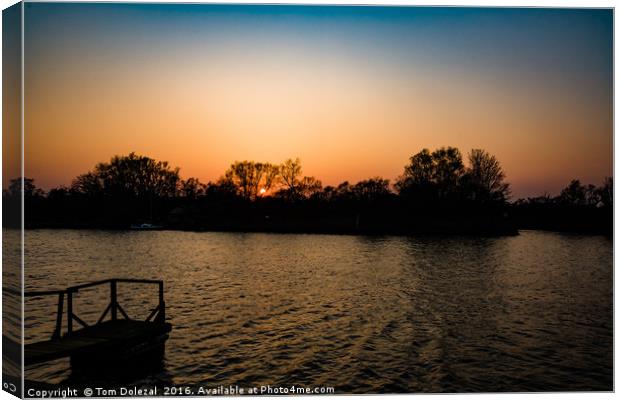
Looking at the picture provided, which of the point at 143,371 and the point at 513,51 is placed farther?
the point at 513,51

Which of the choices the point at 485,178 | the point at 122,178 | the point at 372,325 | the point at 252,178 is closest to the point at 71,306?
the point at 372,325

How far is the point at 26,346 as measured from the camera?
8.56 metres

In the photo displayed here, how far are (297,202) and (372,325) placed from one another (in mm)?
77612

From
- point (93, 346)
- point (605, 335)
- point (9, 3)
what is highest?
point (9, 3)

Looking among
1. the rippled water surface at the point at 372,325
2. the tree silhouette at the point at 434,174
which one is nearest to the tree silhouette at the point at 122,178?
the tree silhouette at the point at 434,174

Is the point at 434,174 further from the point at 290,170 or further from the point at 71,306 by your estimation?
the point at 71,306

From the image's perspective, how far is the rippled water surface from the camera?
1046 cm

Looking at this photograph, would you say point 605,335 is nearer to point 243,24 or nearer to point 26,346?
point 243,24

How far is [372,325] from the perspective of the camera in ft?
49.9

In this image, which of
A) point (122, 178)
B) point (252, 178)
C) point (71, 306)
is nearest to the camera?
point (71, 306)

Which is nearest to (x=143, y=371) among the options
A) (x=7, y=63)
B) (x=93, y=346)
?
(x=93, y=346)

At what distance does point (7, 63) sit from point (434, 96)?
1282 cm

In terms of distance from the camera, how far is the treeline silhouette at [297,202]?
224ft

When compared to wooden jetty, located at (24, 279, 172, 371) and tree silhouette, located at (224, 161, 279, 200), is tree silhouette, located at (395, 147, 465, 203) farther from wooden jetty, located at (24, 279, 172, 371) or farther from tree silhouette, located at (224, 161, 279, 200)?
wooden jetty, located at (24, 279, 172, 371)
